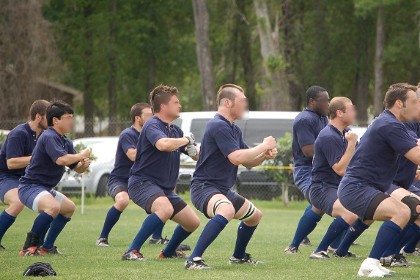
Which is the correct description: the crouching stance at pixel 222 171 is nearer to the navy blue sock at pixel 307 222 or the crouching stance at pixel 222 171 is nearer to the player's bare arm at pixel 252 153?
the player's bare arm at pixel 252 153

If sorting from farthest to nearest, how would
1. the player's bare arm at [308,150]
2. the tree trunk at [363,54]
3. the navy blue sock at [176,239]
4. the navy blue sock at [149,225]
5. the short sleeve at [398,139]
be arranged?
1. the tree trunk at [363,54]
2. the player's bare arm at [308,150]
3. the navy blue sock at [176,239]
4. the navy blue sock at [149,225]
5. the short sleeve at [398,139]

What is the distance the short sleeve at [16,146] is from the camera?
1270 centimetres

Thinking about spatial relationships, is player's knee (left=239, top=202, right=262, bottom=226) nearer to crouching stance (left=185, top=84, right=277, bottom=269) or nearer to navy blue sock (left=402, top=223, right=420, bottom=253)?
crouching stance (left=185, top=84, right=277, bottom=269)

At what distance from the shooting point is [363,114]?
46.2m

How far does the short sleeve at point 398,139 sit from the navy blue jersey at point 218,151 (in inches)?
68.6

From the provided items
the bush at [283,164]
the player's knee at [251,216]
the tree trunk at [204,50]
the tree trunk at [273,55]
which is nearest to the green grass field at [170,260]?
the player's knee at [251,216]

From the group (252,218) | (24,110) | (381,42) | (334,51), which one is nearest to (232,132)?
(252,218)

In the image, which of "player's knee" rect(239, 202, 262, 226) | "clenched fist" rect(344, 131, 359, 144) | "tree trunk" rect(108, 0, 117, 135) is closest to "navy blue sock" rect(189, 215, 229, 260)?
"player's knee" rect(239, 202, 262, 226)

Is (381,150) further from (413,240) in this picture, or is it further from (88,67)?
(88,67)

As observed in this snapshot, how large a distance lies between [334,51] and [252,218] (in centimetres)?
3955

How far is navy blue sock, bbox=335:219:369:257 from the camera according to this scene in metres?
11.5

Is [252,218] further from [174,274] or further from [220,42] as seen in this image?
[220,42]

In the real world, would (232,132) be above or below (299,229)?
above

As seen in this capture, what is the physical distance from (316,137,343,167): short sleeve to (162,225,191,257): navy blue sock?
1.91 metres
